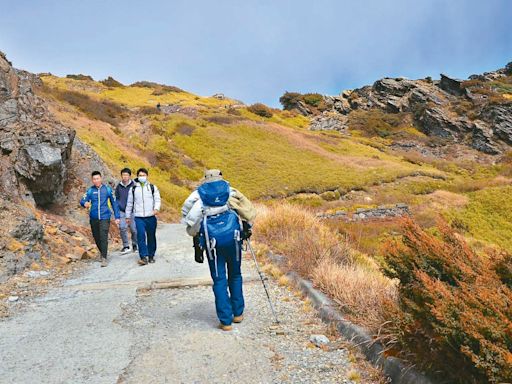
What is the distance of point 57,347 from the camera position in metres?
4.67

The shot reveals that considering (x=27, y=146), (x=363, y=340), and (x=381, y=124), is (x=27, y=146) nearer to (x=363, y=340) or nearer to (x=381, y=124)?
(x=363, y=340)

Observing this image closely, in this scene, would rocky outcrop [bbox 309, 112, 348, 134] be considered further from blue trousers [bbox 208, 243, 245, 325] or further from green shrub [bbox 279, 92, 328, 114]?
blue trousers [bbox 208, 243, 245, 325]

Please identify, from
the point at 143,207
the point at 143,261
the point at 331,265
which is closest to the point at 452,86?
the point at 143,207

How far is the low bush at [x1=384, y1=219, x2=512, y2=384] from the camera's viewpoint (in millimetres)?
2717

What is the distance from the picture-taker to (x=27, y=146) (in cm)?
1111

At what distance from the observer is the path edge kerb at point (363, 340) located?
11.5 feet

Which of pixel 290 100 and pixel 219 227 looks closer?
pixel 219 227

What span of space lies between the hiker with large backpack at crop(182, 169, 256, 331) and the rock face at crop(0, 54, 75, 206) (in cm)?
725

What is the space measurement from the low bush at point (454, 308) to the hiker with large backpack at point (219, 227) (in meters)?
1.85

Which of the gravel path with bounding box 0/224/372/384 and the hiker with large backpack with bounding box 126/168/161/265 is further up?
the hiker with large backpack with bounding box 126/168/161/265

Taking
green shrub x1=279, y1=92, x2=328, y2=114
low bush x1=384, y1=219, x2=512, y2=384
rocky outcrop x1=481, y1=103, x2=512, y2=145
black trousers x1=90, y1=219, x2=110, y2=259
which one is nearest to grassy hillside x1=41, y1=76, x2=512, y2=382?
low bush x1=384, y1=219, x2=512, y2=384

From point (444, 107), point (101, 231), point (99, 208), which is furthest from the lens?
point (444, 107)

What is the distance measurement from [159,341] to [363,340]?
2348mm

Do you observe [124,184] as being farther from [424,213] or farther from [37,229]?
[424,213]
